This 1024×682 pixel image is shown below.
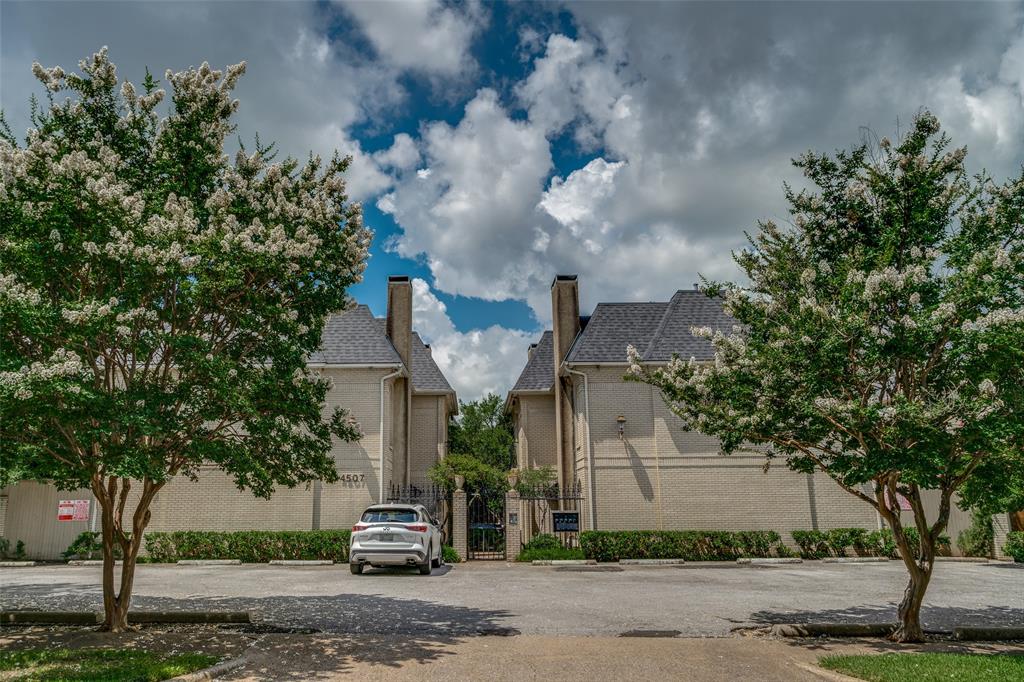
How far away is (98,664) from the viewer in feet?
22.1

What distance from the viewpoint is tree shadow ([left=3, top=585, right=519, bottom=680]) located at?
7324 mm

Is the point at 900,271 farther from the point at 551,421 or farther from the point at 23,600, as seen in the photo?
the point at 551,421

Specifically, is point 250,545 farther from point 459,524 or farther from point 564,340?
point 564,340

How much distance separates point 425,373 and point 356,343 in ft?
18.5

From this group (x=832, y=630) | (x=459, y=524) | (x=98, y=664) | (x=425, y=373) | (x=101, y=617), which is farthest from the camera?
(x=425, y=373)

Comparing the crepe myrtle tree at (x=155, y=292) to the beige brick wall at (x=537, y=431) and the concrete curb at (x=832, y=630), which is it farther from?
the beige brick wall at (x=537, y=431)

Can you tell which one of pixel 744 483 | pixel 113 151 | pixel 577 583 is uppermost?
pixel 113 151

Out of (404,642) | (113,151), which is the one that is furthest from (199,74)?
(404,642)

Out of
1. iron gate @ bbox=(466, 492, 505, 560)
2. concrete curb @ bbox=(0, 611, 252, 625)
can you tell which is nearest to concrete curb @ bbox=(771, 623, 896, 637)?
concrete curb @ bbox=(0, 611, 252, 625)

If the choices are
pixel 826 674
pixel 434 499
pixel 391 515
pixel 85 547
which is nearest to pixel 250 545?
pixel 85 547

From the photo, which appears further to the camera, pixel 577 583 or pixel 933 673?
pixel 577 583

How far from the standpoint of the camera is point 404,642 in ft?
26.8

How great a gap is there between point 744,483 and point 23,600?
18.9 m

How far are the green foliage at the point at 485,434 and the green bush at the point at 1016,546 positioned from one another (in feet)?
61.4
